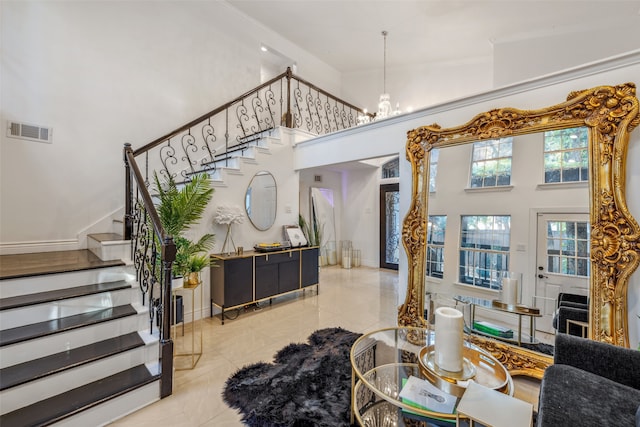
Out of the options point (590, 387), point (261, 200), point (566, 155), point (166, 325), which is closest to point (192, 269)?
point (166, 325)

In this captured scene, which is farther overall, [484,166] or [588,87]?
[484,166]

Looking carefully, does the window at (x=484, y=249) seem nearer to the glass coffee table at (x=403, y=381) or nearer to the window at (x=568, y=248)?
the window at (x=568, y=248)

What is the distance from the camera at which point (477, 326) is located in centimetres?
253

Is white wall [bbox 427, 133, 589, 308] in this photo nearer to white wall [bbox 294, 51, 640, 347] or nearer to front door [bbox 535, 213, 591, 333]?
front door [bbox 535, 213, 591, 333]

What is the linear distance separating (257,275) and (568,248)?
130 inches

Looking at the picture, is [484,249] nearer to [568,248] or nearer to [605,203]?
[568,248]

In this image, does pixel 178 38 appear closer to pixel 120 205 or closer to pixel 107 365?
pixel 120 205

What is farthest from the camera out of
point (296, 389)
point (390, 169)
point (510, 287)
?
point (390, 169)

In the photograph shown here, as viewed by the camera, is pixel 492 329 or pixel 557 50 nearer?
pixel 492 329

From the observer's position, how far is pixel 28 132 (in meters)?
3.16

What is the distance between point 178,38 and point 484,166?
197 inches

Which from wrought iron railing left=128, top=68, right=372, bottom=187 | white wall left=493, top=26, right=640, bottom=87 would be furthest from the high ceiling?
wrought iron railing left=128, top=68, right=372, bottom=187

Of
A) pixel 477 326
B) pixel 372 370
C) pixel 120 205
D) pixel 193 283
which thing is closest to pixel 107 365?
Answer: pixel 193 283

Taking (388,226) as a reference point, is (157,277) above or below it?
below
